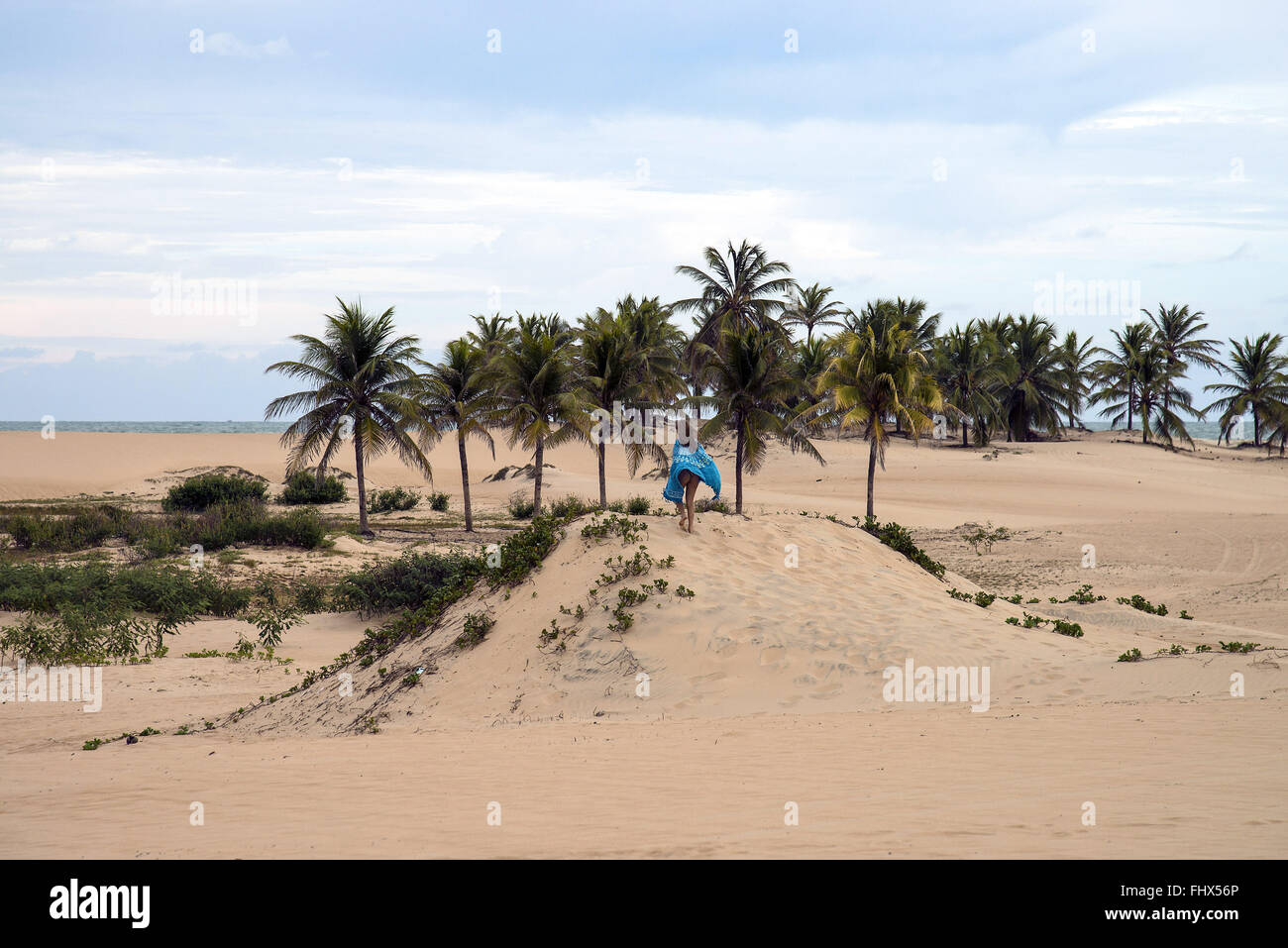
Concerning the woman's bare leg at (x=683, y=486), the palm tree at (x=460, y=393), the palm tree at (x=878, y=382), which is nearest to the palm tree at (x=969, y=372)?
the palm tree at (x=878, y=382)

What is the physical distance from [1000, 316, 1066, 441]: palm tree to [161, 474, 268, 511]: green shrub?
43.5 metres

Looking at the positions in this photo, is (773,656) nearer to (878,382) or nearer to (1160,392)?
(878,382)

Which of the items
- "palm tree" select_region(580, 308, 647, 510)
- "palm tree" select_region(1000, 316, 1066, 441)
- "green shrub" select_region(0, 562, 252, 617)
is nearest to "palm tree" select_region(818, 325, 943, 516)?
"palm tree" select_region(580, 308, 647, 510)

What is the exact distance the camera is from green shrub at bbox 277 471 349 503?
40.9 m

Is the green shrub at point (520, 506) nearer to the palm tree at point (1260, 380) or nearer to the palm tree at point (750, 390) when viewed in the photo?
the palm tree at point (750, 390)

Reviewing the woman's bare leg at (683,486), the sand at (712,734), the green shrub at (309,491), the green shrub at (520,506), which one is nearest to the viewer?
the sand at (712,734)

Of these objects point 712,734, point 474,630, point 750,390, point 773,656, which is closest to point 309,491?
point 750,390

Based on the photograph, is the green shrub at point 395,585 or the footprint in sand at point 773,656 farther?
the green shrub at point 395,585

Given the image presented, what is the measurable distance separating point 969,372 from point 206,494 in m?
40.7

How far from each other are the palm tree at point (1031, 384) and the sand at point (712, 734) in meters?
40.3

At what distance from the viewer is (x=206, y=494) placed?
3600 centimetres

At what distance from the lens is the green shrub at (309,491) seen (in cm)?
4088
